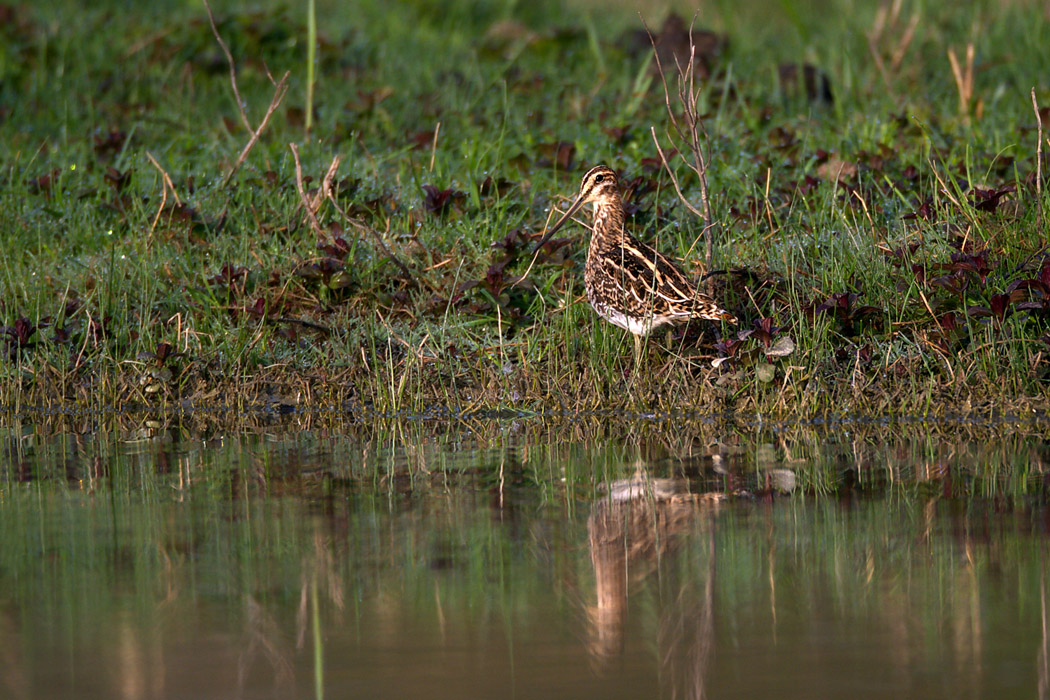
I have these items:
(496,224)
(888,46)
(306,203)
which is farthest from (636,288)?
(888,46)

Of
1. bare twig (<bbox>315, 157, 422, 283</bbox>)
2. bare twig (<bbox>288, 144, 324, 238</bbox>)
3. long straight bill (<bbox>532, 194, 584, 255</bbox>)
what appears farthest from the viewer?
bare twig (<bbox>288, 144, 324, 238</bbox>)

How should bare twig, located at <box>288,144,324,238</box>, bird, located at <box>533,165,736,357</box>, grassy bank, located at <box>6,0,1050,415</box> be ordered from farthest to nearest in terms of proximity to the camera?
bare twig, located at <box>288,144,324,238</box> < grassy bank, located at <box>6,0,1050,415</box> < bird, located at <box>533,165,736,357</box>

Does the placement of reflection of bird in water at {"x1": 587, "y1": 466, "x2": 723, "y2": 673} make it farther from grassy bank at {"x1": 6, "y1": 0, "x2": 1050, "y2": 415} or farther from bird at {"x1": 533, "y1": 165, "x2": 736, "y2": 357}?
grassy bank at {"x1": 6, "y1": 0, "x2": 1050, "y2": 415}

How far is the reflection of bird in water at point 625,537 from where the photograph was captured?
338 cm

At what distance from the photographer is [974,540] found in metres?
4.04

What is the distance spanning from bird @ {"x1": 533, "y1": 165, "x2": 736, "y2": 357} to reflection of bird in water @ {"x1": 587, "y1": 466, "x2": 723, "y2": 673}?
1081 millimetres

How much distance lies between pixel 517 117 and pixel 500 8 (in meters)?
4.04

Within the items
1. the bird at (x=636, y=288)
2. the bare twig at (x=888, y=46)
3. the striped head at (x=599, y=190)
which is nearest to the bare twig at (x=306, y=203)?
the striped head at (x=599, y=190)

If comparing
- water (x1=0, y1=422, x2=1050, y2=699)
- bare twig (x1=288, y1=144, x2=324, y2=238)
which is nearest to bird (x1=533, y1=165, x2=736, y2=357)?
water (x1=0, y1=422, x2=1050, y2=699)

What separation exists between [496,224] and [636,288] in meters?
1.62

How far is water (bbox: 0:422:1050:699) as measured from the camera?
10.1 feet

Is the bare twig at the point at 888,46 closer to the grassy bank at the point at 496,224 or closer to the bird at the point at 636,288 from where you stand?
the grassy bank at the point at 496,224

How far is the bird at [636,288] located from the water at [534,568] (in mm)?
557

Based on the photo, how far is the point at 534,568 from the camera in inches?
154
